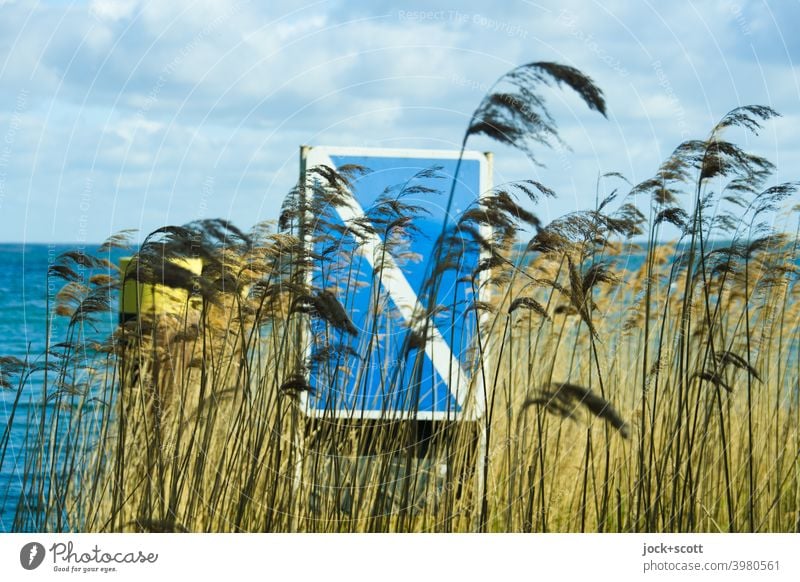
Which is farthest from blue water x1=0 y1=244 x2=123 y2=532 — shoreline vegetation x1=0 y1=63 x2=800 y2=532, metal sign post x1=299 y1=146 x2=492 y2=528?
metal sign post x1=299 y1=146 x2=492 y2=528

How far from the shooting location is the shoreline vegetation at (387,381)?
2787 millimetres

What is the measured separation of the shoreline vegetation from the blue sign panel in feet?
0.06

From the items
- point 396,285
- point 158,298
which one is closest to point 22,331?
point 158,298

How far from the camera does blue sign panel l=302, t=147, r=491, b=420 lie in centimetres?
288

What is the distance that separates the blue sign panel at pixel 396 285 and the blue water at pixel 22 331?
2.31ft

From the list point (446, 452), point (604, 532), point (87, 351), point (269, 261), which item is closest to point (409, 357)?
point (446, 452)

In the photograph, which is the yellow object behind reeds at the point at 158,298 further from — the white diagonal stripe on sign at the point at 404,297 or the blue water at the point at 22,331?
the white diagonal stripe on sign at the point at 404,297

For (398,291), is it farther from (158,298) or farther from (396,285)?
(158,298)

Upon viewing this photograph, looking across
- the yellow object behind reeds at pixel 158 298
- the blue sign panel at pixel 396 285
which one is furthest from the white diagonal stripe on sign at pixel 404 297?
the yellow object behind reeds at pixel 158 298

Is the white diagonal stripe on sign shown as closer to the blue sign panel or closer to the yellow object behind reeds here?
the blue sign panel

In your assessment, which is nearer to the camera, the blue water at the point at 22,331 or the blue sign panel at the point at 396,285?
the blue sign panel at the point at 396,285

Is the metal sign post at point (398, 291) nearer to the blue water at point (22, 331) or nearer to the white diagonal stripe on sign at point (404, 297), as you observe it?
the white diagonal stripe on sign at point (404, 297)

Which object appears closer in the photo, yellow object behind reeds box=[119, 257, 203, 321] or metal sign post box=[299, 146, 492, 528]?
metal sign post box=[299, 146, 492, 528]

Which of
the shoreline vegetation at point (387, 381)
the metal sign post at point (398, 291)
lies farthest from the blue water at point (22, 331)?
the metal sign post at point (398, 291)
